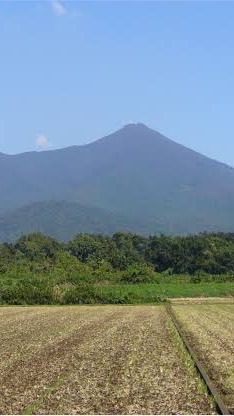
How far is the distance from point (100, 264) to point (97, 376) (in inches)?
4126

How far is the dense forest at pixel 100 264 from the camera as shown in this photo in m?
64.8

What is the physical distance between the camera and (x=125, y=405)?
12.1 m

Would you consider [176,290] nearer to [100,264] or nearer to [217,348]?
[100,264]

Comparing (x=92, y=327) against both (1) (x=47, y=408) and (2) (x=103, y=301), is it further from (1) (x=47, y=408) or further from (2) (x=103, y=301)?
(2) (x=103, y=301)

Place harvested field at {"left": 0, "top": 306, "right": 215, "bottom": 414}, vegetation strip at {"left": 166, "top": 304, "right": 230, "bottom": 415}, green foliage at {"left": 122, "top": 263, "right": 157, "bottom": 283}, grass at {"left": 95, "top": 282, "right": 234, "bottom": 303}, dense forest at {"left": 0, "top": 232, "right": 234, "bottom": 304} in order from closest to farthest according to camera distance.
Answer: vegetation strip at {"left": 166, "top": 304, "right": 230, "bottom": 415}
harvested field at {"left": 0, "top": 306, "right": 215, "bottom": 414}
dense forest at {"left": 0, "top": 232, "right": 234, "bottom": 304}
grass at {"left": 95, "top": 282, "right": 234, "bottom": 303}
green foliage at {"left": 122, "top": 263, "right": 157, "bottom": 283}

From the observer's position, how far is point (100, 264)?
120 metres

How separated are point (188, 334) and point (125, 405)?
14989mm

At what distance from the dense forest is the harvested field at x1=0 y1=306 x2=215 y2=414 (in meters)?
39.3

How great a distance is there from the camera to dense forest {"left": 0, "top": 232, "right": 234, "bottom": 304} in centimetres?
6481

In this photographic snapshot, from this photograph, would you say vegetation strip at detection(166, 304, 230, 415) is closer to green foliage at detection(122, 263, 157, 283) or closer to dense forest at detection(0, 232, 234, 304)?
dense forest at detection(0, 232, 234, 304)

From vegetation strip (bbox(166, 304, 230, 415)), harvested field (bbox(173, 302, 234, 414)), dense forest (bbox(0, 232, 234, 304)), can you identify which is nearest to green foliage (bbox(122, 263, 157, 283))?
dense forest (bbox(0, 232, 234, 304))

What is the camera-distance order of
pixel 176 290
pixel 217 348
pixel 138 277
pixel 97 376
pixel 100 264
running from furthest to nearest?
pixel 100 264, pixel 138 277, pixel 176 290, pixel 217 348, pixel 97 376

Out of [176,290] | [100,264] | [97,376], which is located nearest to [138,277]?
[176,290]

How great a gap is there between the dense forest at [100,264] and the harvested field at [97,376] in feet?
129
